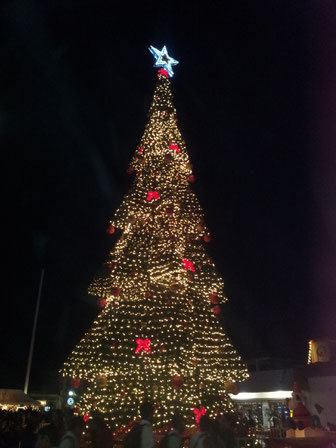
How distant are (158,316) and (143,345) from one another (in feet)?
2.78

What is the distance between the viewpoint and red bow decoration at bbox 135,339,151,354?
10.7 m

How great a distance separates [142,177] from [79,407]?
6988mm

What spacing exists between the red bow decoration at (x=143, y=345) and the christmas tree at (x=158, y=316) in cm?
3

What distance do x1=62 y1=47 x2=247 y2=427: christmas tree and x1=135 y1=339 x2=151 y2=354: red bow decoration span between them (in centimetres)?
3

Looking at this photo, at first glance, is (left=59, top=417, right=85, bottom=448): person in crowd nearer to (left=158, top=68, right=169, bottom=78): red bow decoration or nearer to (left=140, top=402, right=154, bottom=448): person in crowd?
(left=140, top=402, right=154, bottom=448): person in crowd

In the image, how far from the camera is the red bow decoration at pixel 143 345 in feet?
35.1

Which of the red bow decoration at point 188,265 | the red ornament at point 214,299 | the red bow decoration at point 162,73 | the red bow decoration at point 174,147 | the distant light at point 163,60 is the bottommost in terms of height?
the red ornament at point 214,299

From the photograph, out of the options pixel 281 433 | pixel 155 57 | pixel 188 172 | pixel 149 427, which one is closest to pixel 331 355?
pixel 281 433

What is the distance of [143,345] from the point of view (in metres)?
10.7

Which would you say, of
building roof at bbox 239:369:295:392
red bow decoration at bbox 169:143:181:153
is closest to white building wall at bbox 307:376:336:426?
building roof at bbox 239:369:295:392

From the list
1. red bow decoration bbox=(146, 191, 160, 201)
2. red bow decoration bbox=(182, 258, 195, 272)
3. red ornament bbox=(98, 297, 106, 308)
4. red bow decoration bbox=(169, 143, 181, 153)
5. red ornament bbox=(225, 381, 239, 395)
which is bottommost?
red ornament bbox=(225, 381, 239, 395)

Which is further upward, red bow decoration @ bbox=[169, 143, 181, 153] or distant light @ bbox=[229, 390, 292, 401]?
red bow decoration @ bbox=[169, 143, 181, 153]

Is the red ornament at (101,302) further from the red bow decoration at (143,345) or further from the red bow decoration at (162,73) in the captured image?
the red bow decoration at (162,73)

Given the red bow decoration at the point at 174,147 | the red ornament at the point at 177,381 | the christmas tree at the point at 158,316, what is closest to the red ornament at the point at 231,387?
the christmas tree at the point at 158,316
